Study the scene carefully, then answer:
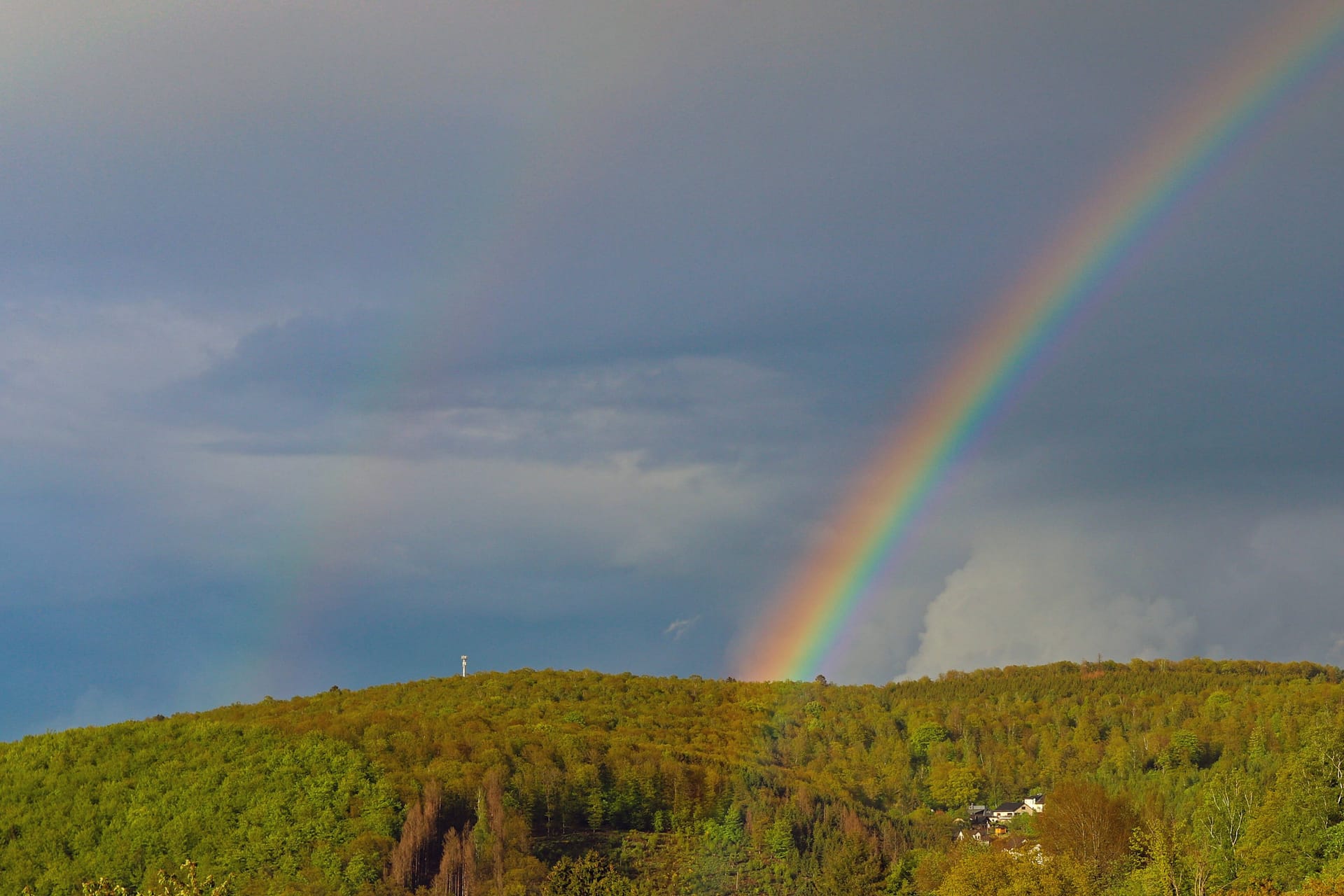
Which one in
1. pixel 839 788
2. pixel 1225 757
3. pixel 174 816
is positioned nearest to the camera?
pixel 174 816

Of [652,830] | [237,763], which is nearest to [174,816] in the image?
[237,763]

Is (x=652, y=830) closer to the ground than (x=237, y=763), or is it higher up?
closer to the ground

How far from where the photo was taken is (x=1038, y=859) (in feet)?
369

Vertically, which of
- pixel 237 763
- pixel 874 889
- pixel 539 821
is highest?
pixel 237 763

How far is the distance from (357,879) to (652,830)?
31653mm

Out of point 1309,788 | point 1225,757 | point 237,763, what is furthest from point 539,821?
point 1225,757

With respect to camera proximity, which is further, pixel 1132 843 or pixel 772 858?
pixel 772 858

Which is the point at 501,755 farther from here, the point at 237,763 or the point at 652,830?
the point at 237,763

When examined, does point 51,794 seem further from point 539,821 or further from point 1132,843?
point 1132,843

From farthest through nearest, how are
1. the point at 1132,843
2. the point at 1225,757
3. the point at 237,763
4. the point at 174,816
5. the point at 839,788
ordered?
1. the point at 1225,757
2. the point at 839,788
3. the point at 237,763
4. the point at 174,816
5. the point at 1132,843

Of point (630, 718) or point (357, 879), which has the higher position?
point (630, 718)

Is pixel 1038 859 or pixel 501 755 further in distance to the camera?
pixel 501 755

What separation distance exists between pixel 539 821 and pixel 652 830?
11.3 meters

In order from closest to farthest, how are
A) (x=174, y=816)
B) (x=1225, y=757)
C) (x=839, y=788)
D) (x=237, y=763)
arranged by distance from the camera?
(x=174, y=816)
(x=237, y=763)
(x=839, y=788)
(x=1225, y=757)
